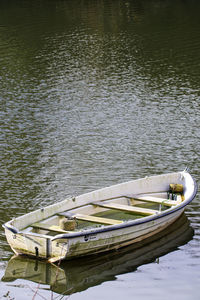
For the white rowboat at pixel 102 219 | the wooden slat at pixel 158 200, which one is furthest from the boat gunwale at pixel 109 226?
the wooden slat at pixel 158 200

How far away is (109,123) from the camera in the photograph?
3023 cm

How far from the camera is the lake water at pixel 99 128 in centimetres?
1642

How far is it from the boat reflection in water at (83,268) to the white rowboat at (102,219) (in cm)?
25

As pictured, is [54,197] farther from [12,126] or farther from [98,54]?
[98,54]

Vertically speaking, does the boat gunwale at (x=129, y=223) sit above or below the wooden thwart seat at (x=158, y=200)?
above

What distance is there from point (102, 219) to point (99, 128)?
11945mm

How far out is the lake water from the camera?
16422 mm

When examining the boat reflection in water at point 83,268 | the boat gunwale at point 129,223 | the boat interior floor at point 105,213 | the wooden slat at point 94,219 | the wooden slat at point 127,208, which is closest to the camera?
the boat gunwale at point 129,223

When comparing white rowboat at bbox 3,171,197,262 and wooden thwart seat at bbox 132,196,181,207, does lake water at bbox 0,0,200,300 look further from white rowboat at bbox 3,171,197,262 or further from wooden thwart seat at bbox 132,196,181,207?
wooden thwart seat at bbox 132,196,181,207

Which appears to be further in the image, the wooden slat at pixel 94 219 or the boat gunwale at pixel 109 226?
the wooden slat at pixel 94 219

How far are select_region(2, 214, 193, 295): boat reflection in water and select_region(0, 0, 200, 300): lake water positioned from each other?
3 cm

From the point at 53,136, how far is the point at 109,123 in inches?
134

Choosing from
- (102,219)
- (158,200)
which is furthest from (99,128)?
(102,219)

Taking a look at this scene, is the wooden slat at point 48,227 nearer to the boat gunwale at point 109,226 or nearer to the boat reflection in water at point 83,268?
the boat gunwale at point 109,226
